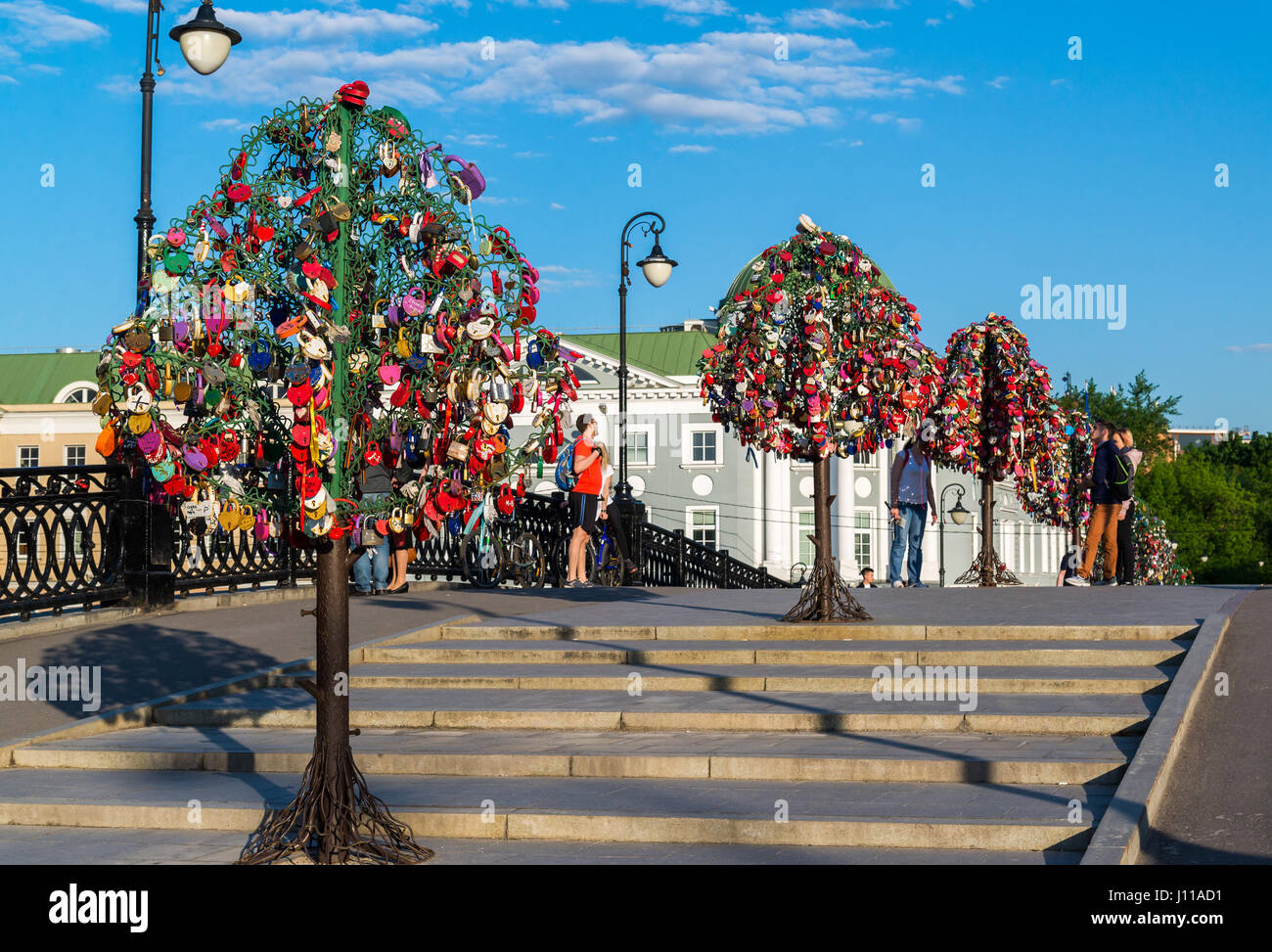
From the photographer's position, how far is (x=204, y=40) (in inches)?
508

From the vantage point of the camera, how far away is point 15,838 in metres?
6.84

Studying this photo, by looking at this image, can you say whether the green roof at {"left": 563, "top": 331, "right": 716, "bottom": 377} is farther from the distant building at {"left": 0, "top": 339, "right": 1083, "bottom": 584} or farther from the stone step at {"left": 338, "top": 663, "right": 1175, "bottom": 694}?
the stone step at {"left": 338, "top": 663, "right": 1175, "bottom": 694}

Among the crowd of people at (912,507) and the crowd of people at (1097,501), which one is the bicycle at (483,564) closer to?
the crowd of people at (912,507)

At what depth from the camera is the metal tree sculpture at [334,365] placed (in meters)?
5.91

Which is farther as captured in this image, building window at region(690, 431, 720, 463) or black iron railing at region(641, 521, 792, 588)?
building window at region(690, 431, 720, 463)

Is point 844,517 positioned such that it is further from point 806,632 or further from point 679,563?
point 806,632

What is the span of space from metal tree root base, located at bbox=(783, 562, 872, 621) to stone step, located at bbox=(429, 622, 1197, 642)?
0.86ft

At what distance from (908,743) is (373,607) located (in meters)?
7.87

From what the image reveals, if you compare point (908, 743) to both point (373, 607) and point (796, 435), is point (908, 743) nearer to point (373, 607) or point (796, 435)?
point (796, 435)

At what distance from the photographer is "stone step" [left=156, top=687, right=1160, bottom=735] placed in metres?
8.21

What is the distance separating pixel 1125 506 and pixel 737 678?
882 centimetres

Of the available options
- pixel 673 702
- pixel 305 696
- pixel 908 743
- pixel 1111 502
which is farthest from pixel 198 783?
pixel 1111 502

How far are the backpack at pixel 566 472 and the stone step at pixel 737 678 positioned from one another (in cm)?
175

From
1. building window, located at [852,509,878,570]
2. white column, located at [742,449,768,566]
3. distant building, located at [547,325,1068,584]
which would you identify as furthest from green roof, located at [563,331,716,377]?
building window, located at [852,509,878,570]
